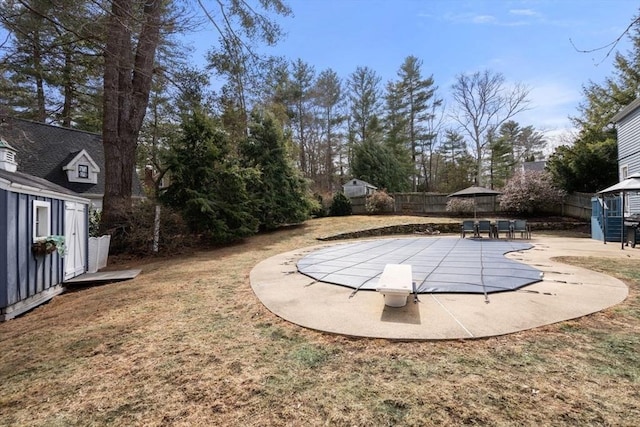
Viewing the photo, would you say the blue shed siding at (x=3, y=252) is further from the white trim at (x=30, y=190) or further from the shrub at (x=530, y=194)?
the shrub at (x=530, y=194)

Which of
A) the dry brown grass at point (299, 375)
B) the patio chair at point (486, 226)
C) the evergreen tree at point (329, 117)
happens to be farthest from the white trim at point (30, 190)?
the evergreen tree at point (329, 117)

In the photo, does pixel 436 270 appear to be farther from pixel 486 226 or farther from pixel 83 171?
pixel 83 171

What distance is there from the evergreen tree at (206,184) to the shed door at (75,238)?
12.6ft

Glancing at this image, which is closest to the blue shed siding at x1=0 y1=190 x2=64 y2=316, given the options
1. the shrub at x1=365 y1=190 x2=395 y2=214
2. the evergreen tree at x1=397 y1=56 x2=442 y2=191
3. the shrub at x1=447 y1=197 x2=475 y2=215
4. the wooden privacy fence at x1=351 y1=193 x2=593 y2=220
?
the shrub at x1=365 y1=190 x2=395 y2=214

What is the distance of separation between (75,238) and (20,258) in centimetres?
239

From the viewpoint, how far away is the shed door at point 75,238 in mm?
6773

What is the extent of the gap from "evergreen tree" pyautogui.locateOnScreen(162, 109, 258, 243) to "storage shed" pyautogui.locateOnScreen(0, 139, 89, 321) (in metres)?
4.50

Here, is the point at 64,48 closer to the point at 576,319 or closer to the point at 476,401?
the point at 476,401

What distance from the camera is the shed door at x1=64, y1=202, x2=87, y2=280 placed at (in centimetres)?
677

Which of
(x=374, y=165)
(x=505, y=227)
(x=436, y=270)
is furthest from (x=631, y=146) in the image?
(x=374, y=165)

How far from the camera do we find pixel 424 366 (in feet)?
8.12

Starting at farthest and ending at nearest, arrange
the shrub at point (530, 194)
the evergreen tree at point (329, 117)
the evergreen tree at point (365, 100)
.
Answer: the evergreen tree at point (365, 100) → the evergreen tree at point (329, 117) → the shrub at point (530, 194)

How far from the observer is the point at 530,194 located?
55.6ft

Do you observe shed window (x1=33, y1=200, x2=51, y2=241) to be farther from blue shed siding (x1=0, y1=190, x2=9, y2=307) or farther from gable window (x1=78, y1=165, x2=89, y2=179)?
gable window (x1=78, y1=165, x2=89, y2=179)
